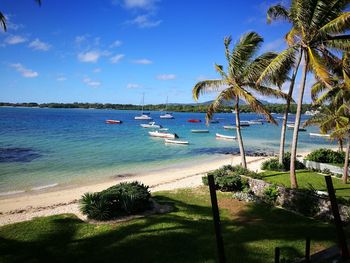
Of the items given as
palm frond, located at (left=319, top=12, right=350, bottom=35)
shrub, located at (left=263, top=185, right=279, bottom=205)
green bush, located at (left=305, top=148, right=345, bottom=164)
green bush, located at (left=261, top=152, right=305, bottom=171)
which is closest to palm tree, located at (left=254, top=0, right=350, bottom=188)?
palm frond, located at (left=319, top=12, right=350, bottom=35)

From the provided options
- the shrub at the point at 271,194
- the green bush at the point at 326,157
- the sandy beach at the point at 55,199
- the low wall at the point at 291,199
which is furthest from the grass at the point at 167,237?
the green bush at the point at 326,157

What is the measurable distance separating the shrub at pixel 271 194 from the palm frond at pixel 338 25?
310 inches

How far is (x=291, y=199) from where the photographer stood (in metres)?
14.1

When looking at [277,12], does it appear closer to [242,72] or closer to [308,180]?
[242,72]

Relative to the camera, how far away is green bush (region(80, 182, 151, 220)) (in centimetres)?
1237

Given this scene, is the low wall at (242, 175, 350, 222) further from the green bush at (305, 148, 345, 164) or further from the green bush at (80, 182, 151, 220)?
the green bush at (305, 148, 345, 164)

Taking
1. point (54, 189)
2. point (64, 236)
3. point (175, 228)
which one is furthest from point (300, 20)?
point (54, 189)

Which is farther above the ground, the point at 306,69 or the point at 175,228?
the point at 306,69

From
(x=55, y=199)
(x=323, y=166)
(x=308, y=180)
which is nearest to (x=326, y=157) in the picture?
(x=323, y=166)

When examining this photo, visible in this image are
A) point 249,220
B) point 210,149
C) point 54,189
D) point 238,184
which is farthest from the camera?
point 210,149

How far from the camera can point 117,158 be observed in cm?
3391

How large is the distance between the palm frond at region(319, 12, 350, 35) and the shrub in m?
7.88

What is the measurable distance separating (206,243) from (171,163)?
2261cm

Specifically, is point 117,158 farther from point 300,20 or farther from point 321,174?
point 300,20
